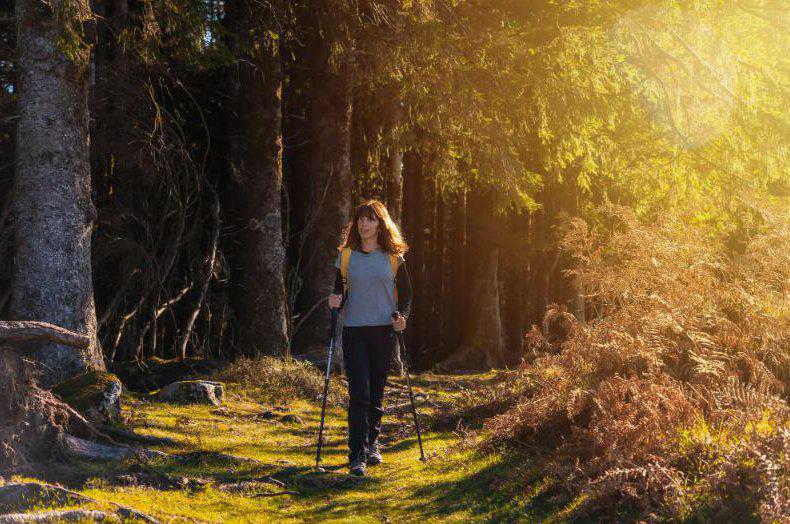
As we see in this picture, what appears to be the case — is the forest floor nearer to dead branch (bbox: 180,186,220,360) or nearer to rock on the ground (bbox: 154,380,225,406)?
rock on the ground (bbox: 154,380,225,406)

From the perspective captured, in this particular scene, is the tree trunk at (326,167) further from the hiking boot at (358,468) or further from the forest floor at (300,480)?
the hiking boot at (358,468)

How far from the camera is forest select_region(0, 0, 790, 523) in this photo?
6.72 metres

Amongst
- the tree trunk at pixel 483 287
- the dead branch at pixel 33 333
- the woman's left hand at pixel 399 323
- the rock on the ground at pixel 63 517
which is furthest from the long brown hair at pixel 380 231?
the tree trunk at pixel 483 287

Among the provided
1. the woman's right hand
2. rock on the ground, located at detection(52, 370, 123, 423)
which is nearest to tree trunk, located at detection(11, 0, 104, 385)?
rock on the ground, located at detection(52, 370, 123, 423)

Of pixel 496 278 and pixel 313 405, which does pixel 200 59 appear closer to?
pixel 313 405

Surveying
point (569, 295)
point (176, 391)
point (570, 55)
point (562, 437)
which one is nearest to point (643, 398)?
point (562, 437)

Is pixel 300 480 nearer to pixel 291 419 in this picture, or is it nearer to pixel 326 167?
pixel 291 419

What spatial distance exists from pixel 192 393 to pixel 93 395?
8.14ft

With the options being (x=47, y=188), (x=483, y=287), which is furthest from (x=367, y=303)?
(x=483, y=287)

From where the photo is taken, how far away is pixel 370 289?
799cm

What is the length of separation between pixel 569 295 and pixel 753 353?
15608 mm

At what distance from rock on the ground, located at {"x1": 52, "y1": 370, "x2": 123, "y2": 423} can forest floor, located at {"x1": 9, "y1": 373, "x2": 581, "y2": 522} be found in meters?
0.35

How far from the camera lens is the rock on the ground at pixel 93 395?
8617 millimetres

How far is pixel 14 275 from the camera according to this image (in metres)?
10.2
